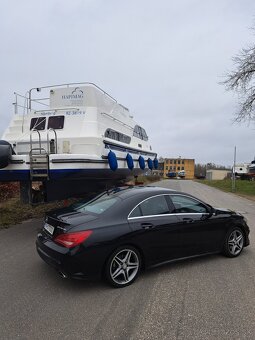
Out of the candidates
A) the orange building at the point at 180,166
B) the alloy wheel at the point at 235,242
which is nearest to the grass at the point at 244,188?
the alloy wheel at the point at 235,242

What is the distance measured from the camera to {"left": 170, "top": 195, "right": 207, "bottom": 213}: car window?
5.61 meters

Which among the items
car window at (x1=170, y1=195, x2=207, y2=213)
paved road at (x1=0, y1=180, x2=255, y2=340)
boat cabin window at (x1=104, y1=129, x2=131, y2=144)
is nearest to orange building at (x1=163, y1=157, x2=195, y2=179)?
boat cabin window at (x1=104, y1=129, x2=131, y2=144)

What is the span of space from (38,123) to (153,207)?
6.01 meters

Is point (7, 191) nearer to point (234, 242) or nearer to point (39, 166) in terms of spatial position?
point (39, 166)

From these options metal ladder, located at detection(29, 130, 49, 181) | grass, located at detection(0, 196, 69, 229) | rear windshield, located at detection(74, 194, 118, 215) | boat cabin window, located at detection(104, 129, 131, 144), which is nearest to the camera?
rear windshield, located at detection(74, 194, 118, 215)

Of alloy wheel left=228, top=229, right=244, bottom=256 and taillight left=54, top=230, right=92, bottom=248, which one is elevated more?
taillight left=54, top=230, right=92, bottom=248

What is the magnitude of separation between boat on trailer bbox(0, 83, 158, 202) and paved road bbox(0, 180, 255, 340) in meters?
2.89

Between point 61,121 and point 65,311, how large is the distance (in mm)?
6757

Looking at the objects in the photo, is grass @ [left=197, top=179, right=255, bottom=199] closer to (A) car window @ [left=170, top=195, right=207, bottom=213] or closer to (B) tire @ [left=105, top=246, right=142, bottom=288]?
(A) car window @ [left=170, top=195, right=207, bottom=213]

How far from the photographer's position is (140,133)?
15.0 metres

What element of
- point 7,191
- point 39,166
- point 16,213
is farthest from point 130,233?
point 7,191

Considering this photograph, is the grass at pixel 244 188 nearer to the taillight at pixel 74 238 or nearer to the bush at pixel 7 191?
the bush at pixel 7 191

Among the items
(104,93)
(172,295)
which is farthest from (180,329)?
(104,93)

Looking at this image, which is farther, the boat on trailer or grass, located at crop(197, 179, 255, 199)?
grass, located at crop(197, 179, 255, 199)
